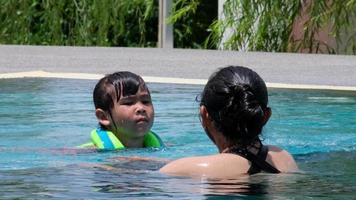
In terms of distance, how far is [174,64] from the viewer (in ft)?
46.1

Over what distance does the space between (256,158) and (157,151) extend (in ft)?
6.56

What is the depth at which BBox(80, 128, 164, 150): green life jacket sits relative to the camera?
7.00m

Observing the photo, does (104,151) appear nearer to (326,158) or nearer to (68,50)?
(326,158)

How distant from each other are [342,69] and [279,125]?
4553mm

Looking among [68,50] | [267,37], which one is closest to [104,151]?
[68,50]

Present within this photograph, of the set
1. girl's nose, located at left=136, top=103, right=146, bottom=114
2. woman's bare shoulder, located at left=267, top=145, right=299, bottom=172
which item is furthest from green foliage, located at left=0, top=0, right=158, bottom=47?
woman's bare shoulder, located at left=267, top=145, right=299, bottom=172

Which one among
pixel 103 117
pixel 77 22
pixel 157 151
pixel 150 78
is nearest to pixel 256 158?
pixel 157 151

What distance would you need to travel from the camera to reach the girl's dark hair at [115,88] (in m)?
6.86

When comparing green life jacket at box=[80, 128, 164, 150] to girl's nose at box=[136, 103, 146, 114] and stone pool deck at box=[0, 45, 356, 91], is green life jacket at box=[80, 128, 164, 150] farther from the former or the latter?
stone pool deck at box=[0, 45, 356, 91]

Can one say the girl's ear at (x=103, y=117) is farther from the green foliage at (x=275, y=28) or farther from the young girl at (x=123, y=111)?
the green foliage at (x=275, y=28)

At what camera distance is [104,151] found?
6953 mm

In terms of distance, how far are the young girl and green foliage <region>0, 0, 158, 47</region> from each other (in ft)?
41.2

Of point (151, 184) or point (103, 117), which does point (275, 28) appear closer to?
point (103, 117)

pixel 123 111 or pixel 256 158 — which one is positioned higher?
pixel 256 158
